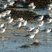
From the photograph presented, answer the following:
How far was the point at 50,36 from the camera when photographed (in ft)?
19.7

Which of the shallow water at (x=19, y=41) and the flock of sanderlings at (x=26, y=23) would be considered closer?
the shallow water at (x=19, y=41)

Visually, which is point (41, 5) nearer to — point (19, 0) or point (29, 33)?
point (19, 0)

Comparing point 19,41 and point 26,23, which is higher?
point 26,23

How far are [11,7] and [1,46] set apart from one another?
6.28ft

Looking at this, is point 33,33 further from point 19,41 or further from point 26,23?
point 26,23

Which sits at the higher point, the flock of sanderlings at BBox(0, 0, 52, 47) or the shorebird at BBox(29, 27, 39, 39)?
the flock of sanderlings at BBox(0, 0, 52, 47)

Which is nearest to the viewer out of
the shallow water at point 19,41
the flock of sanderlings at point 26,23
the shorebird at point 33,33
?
the shallow water at point 19,41

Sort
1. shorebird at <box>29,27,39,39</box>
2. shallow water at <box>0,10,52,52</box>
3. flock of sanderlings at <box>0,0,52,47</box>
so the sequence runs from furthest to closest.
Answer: flock of sanderlings at <box>0,0,52,47</box>
shorebird at <box>29,27,39,39</box>
shallow water at <box>0,10,52,52</box>

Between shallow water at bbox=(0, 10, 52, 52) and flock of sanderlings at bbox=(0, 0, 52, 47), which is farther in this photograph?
flock of sanderlings at bbox=(0, 0, 52, 47)

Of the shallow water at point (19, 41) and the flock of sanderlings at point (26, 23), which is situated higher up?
the flock of sanderlings at point (26, 23)

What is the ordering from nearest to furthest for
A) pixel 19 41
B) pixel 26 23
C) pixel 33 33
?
1. pixel 19 41
2. pixel 33 33
3. pixel 26 23

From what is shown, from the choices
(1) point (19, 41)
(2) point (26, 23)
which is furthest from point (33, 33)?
(2) point (26, 23)

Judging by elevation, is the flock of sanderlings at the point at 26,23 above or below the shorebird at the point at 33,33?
above

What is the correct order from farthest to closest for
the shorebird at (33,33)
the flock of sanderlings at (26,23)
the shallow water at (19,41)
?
the flock of sanderlings at (26,23) → the shorebird at (33,33) → the shallow water at (19,41)
